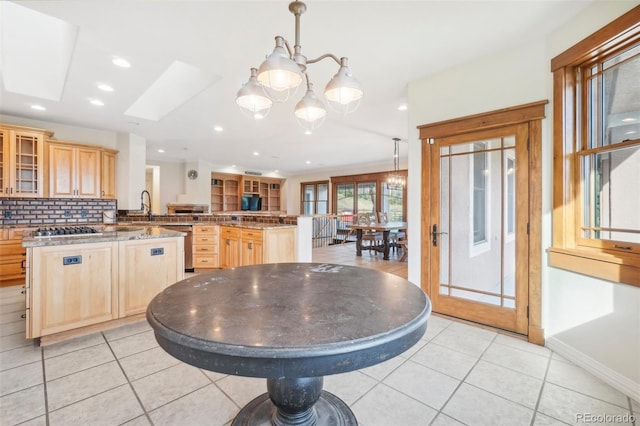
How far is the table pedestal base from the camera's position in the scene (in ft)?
4.45

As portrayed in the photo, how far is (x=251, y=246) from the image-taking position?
15.1ft

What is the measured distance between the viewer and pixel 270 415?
5.08 feet

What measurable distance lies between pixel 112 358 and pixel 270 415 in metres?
1.56

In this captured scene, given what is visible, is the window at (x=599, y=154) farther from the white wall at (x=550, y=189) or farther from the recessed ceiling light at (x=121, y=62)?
the recessed ceiling light at (x=121, y=62)

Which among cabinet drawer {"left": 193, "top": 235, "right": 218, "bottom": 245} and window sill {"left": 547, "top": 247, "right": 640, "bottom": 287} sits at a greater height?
window sill {"left": 547, "top": 247, "right": 640, "bottom": 287}

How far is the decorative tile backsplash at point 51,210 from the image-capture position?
14.8 ft

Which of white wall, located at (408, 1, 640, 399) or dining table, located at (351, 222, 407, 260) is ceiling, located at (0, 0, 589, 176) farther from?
dining table, located at (351, 222, 407, 260)

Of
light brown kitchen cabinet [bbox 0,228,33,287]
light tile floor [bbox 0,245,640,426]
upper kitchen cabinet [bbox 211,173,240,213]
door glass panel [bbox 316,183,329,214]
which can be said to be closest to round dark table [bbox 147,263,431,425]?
light tile floor [bbox 0,245,640,426]

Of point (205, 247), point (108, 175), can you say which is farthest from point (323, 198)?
point (108, 175)

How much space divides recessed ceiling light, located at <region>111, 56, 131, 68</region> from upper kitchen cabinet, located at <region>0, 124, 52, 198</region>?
273cm

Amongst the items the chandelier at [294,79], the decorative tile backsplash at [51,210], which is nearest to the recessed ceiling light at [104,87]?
the decorative tile backsplash at [51,210]

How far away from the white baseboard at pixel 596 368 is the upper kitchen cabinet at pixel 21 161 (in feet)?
22.4

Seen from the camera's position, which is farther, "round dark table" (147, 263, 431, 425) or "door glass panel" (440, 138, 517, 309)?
"door glass panel" (440, 138, 517, 309)

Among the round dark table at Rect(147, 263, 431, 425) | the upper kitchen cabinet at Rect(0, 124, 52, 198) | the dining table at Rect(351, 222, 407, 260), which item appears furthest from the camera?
the dining table at Rect(351, 222, 407, 260)
